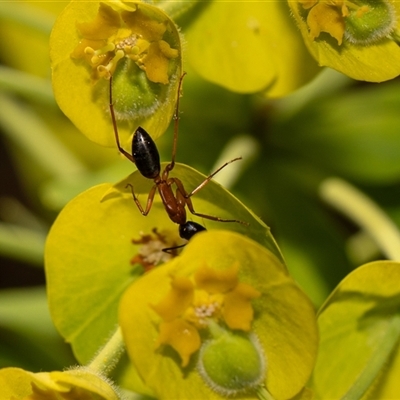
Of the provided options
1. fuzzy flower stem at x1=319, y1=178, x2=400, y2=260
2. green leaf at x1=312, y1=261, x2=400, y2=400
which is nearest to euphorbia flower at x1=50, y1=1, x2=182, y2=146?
green leaf at x1=312, y1=261, x2=400, y2=400

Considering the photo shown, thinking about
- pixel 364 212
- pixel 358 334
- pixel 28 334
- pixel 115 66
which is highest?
pixel 115 66

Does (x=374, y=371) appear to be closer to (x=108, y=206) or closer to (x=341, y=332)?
(x=341, y=332)

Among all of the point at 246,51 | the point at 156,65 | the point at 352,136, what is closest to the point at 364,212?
the point at 352,136

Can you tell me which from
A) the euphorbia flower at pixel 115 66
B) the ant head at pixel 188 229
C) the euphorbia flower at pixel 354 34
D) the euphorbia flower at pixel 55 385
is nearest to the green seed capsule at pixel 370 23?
the euphorbia flower at pixel 354 34

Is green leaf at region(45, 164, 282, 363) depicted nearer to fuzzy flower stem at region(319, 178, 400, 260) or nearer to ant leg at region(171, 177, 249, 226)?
ant leg at region(171, 177, 249, 226)

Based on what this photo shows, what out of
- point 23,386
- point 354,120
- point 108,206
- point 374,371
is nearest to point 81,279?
point 108,206

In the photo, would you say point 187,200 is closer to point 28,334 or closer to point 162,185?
point 162,185
